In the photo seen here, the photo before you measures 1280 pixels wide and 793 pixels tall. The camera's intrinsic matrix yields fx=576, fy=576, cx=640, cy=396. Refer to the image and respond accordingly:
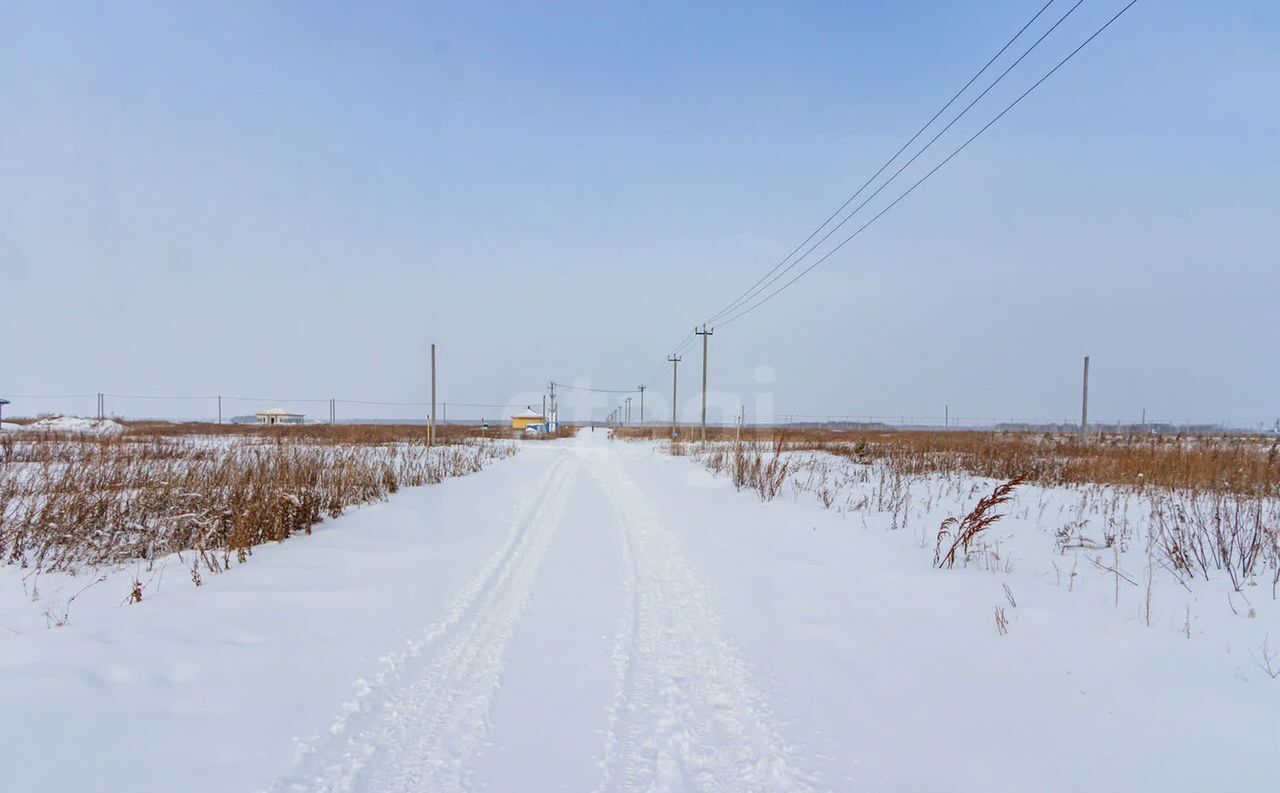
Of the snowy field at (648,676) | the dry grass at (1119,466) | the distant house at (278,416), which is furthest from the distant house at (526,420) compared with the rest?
the snowy field at (648,676)

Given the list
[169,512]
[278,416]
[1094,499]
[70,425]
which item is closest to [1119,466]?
[1094,499]

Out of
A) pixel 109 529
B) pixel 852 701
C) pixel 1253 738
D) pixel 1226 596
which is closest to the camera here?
pixel 1253 738

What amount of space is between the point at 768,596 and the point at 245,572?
5.16 metres

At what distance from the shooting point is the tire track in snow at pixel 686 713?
8.57ft

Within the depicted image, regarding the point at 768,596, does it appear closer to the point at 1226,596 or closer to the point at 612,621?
the point at 612,621

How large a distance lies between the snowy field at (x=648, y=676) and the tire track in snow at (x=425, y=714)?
0.02 m

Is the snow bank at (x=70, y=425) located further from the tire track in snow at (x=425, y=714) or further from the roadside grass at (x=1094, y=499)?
the tire track in snow at (x=425, y=714)

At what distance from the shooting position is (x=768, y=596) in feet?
17.5

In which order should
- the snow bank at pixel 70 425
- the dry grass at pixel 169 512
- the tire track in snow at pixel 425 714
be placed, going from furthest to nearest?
the snow bank at pixel 70 425, the dry grass at pixel 169 512, the tire track in snow at pixel 425 714

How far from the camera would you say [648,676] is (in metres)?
3.60

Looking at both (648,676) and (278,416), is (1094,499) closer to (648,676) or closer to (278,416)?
(648,676)

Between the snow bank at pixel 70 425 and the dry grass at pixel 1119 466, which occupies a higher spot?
the dry grass at pixel 1119 466

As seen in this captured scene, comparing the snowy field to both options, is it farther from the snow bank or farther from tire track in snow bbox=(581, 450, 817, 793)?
the snow bank

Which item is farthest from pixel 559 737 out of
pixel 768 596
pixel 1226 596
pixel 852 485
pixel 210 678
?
pixel 852 485
